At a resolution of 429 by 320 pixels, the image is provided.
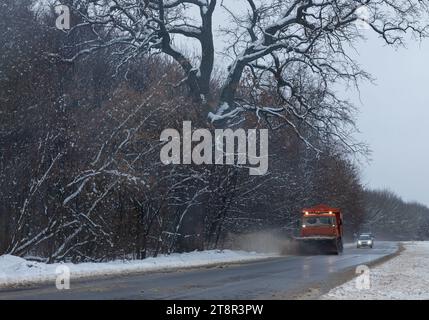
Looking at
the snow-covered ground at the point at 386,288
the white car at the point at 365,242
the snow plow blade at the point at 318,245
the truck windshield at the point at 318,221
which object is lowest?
the white car at the point at 365,242

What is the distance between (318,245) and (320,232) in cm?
144

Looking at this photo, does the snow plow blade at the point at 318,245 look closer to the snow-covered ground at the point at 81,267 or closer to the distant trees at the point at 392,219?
the snow-covered ground at the point at 81,267

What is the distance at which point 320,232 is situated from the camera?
4031 cm

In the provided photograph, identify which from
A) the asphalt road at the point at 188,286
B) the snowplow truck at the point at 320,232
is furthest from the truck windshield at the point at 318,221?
the asphalt road at the point at 188,286

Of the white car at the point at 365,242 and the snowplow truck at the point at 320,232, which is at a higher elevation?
the snowplow truck at the point at 320,232

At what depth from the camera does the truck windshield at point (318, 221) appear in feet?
133

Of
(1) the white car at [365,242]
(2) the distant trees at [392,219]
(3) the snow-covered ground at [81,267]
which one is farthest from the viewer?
(2) the distant trees at [392,219]

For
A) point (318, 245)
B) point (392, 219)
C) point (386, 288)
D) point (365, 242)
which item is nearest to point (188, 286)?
point (386, 288)

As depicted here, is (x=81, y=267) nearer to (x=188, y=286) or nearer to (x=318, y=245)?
(x=188, y=286)

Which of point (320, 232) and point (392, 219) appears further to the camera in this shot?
point (392, 219)

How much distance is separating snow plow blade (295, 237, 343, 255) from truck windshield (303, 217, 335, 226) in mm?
Result: 1473

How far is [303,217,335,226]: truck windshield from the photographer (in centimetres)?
4069

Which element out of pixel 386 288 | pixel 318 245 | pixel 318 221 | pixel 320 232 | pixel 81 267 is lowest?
pixel 318 245
